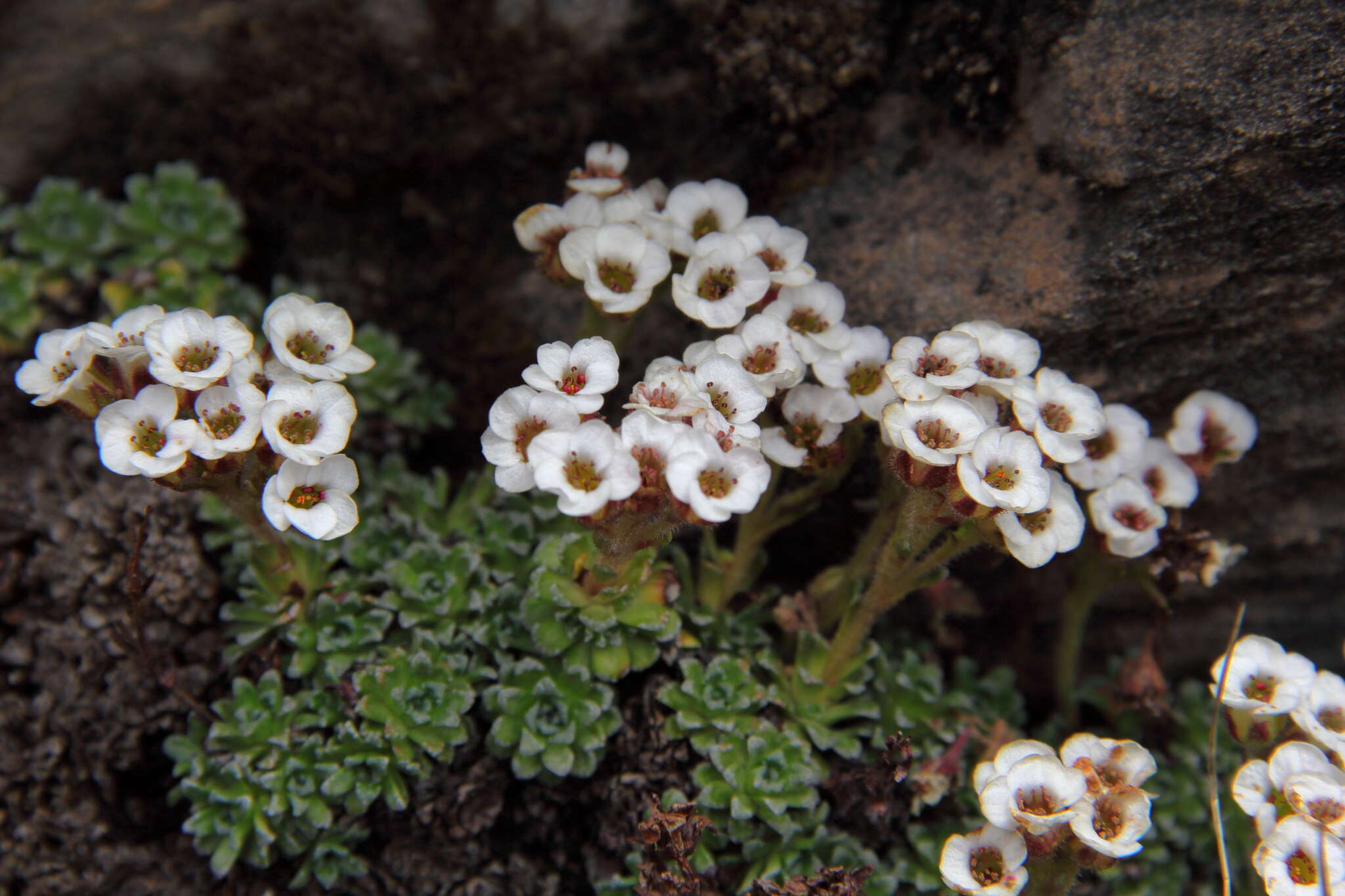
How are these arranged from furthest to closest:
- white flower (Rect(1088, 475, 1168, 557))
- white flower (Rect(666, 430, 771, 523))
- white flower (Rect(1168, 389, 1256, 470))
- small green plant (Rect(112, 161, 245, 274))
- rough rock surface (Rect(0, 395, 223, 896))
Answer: small green plant (Rect(112, 161, 245, 274)) < white flower (Rect(1168, 389, 1256, 470)) < rough rock surface (Rect(0, 395, 223, 896)) < white flower (Rect(1088, 475, 1168, 557)) < white flower (Rect(666, 430, 771, 523))

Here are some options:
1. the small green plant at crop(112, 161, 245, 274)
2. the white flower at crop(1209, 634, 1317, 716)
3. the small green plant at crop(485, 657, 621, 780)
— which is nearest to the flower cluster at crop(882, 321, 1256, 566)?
the white flower at crop(1209, 634, 1317, 716)

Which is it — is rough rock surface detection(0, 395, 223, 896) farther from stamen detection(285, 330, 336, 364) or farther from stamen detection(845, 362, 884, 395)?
stamen detection(845, 362, 884, 395)

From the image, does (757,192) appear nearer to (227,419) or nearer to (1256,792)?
(227,419)

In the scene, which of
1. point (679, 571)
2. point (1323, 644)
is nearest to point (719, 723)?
point (679, 571)

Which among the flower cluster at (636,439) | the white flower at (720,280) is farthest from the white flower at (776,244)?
the flower cluster at (636,439)

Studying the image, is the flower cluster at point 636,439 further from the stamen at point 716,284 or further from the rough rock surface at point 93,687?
the rough rock surface at point 93,687

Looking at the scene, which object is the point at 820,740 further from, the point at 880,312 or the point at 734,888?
the point at 880,312
